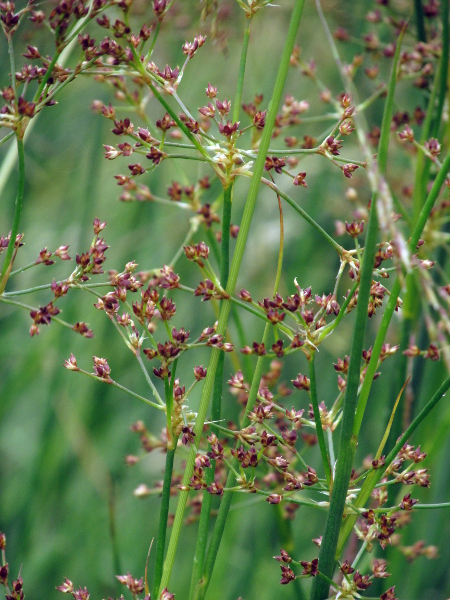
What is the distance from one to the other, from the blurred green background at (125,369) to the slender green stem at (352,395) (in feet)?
2.38

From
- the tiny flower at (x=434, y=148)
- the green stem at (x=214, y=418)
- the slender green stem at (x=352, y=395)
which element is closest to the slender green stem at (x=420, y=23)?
the tiny flower at (x=434, y=148)

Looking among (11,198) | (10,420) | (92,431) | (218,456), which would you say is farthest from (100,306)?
(11,198)

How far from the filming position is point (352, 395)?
3.36ft

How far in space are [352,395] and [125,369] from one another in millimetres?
2298

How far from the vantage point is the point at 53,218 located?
3.66 metres

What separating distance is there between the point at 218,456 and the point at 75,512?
1.90 m

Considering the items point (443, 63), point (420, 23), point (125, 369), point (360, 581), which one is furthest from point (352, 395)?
point (125, 369)

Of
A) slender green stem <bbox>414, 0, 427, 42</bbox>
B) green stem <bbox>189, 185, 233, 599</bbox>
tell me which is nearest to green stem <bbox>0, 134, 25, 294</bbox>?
green stem <bbox>189, 185, 233, 599</bbox>

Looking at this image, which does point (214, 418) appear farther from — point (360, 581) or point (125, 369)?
point (125, 369)

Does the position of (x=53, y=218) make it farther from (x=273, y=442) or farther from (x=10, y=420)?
(x=273, y=442)

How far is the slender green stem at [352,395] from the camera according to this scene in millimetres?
973

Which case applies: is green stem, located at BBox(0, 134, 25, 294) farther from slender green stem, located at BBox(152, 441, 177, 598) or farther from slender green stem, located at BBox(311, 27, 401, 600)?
slender green stem, located at BBox(311, 27, 401, 600)

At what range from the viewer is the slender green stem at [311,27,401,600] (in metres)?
0.97

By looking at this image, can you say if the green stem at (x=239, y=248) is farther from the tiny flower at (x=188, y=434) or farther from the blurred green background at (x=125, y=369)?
the blurred green background at (x=125, y=369)
